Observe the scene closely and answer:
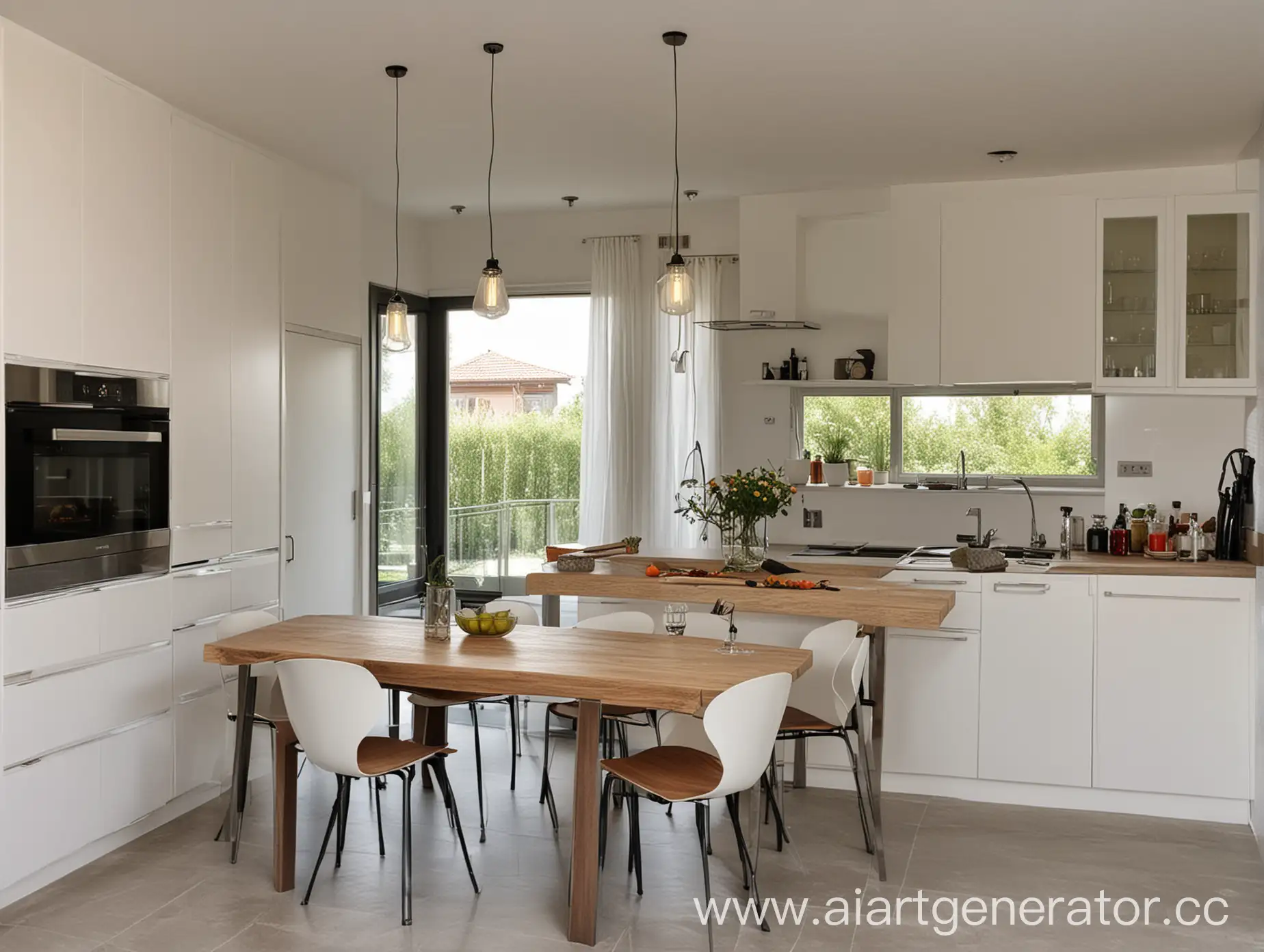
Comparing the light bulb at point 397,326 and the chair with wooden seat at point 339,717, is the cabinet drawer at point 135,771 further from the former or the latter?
the light bulb at point 397,326

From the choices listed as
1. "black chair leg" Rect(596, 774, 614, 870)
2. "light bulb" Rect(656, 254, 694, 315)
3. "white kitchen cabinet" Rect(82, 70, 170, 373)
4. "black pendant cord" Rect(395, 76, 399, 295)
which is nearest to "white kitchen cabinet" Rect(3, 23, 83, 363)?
"white kitchen cabinet" Rect(82, 70, 170, 373)

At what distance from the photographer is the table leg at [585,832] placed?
3.41 metres

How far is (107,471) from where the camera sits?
4.15 meters

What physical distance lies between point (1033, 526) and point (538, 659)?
3.24m

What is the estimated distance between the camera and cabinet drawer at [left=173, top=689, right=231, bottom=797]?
15.0ft

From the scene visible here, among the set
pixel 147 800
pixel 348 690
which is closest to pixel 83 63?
pixel 348 690

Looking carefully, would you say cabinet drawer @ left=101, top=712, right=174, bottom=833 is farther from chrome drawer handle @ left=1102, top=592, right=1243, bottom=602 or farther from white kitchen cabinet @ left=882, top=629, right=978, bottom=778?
chrome drawer handle @ left=1102, top=592, right=1243, bottom=602

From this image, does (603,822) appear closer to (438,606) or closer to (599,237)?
(438,606)

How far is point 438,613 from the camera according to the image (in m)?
4.14

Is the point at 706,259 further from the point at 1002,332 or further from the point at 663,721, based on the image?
the point at 663,721

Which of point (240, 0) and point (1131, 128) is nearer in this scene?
point (240, 0)

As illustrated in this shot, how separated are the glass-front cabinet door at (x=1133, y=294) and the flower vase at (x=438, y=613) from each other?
341 cm

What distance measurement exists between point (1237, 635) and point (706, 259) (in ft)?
11.5

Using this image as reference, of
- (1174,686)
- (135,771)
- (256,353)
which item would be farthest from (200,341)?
(1174,686)
